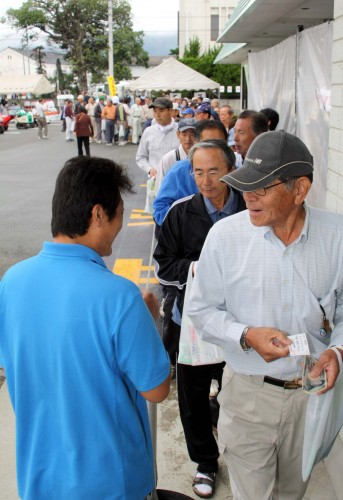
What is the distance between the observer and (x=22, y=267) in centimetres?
178

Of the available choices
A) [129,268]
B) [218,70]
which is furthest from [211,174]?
[218,70]

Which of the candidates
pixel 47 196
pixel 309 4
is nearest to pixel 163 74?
pixel 47 196

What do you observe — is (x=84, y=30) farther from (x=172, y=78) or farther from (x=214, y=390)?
(x=214, y=390)

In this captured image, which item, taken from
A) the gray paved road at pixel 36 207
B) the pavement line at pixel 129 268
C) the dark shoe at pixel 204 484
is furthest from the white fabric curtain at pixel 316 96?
the dark shoe at pixel 204 484

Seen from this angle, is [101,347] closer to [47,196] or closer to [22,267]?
[22,267]

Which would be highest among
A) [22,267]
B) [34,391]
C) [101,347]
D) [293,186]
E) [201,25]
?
[201,25]

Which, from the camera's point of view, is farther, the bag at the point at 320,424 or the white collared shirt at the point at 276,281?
the white collared shirt at the point at 276,281

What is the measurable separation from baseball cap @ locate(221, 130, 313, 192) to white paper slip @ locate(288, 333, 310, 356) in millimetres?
571

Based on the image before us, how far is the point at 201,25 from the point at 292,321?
51.1m

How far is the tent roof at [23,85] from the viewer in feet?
218

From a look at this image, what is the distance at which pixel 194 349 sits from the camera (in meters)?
2.83

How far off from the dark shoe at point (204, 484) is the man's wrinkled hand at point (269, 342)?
1.47 meters

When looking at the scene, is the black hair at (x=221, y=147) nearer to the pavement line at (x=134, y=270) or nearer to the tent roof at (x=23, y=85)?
the pavement line at (x=134, y=270)

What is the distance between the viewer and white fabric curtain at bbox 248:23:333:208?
5832 mm
